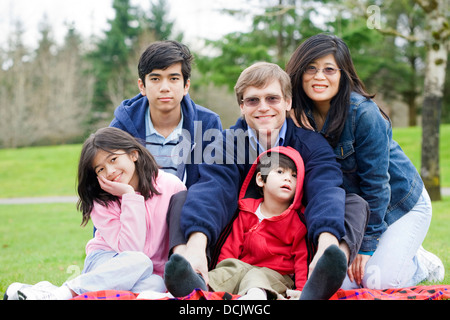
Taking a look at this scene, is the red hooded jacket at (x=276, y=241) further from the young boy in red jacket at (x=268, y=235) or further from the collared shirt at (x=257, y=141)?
the collared shirt at (x=257, y=141)

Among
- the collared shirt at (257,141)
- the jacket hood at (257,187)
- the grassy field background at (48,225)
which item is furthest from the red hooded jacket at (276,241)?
the grassy field background at (48,225)

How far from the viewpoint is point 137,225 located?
281 cm

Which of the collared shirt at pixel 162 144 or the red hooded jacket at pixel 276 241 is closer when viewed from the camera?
the red hooded jacket at pixel 276 241

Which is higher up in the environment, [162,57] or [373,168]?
[162,57]

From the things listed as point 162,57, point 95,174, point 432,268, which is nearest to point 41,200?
point 162,57

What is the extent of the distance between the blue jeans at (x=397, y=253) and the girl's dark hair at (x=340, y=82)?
72cm

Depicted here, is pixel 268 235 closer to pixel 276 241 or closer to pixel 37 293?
pixel 276 241

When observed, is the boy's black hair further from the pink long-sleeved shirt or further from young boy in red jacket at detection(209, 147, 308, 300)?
young boy in red jacket at detection(209, 147, 308, 300)

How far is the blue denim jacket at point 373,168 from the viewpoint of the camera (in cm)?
290

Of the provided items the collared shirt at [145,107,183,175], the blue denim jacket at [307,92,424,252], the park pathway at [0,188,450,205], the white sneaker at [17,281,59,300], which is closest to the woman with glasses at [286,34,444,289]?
the blue denim jacket at [307,92,424,252]

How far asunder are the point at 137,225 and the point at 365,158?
4.87 ft
